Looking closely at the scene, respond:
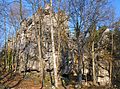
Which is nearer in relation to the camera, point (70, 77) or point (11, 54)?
point (70, 77)

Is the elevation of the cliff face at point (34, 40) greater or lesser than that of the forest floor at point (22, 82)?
greater

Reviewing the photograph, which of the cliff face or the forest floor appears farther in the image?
the cliff face

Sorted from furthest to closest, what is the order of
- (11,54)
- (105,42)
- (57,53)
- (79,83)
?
(11,54) < (105,42) < (57,53) < (79,83)

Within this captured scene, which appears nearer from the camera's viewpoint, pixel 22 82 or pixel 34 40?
pixel 22 82

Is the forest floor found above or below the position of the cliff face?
below

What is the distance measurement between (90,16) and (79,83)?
7.42m

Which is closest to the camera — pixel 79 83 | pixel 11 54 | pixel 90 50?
pixel 79 83

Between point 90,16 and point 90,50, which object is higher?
point 90,16

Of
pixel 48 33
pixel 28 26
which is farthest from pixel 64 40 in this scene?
pixel 28 26

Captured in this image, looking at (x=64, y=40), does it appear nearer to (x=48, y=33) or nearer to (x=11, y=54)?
(x=48, y=33)

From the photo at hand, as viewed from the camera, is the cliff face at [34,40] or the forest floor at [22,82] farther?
the cliff face at [34,40]

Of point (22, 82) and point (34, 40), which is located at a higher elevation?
point (34, 40)

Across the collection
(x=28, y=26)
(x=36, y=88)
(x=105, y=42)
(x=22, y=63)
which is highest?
(x=28, y=26)

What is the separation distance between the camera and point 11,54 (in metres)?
37.2
